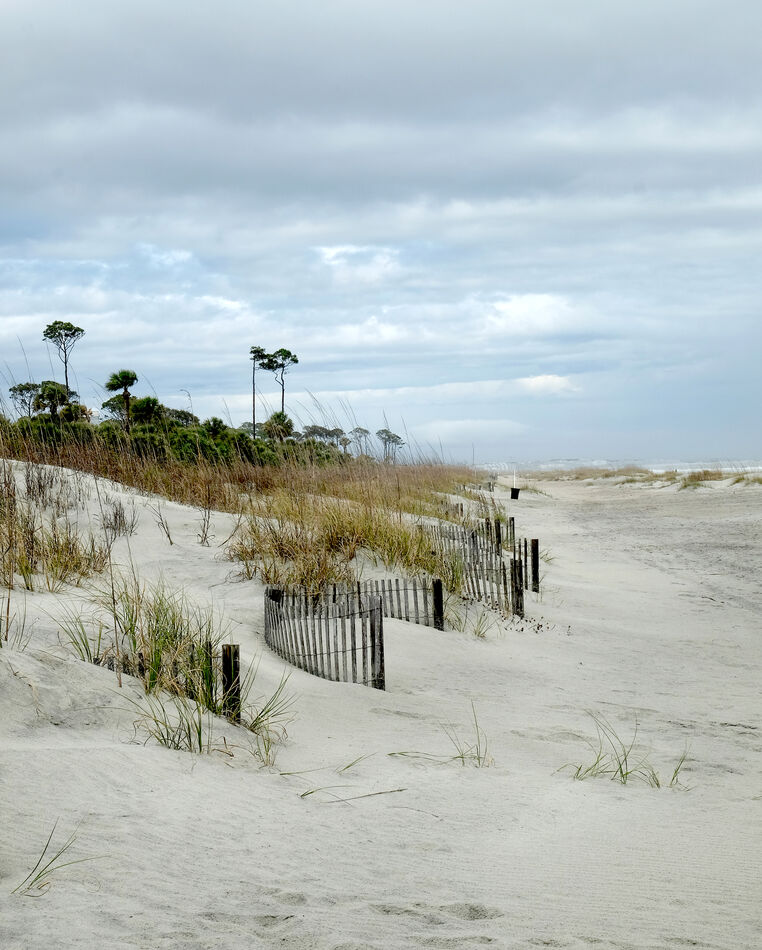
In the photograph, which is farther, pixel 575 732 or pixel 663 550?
pixel 663 550

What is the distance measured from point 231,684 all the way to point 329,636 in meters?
1.39

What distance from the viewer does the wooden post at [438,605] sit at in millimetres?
7090

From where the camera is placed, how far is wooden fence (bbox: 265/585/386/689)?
17.7 feet

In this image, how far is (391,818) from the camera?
327 centimetres

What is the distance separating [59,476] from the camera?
10.8 meters

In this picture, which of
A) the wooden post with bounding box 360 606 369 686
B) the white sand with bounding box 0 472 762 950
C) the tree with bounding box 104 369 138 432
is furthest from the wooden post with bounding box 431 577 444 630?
the tree with bounding box 104 369 138 432

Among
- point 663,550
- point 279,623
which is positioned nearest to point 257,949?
point 279,623

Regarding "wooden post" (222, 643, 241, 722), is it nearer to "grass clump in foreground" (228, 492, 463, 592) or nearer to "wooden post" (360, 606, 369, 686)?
"wooden post" (360, 606, 369, 686)

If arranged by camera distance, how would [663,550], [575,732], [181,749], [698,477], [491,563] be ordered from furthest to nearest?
[698,477] → [663,550] → [491,563] → [575,732] → [181,749]

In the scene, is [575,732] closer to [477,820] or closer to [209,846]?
[477,820]

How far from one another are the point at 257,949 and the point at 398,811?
115 cm

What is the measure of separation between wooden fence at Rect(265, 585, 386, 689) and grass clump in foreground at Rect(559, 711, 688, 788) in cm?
152

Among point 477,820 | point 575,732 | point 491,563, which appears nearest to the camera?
point 477,820

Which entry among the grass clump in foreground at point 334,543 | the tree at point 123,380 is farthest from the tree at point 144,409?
the grass clump in foreground at point 334,543
